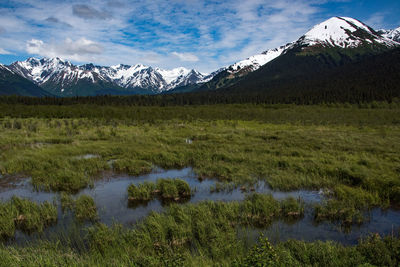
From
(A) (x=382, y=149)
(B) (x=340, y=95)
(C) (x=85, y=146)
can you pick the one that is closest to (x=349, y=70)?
(B) (x=340, y=95)

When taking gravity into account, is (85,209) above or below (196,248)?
above

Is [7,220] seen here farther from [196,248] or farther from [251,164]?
[251,164]

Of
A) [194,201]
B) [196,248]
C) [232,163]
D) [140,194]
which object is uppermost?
[232,163]

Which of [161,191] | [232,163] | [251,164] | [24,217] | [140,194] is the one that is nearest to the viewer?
[24,217]

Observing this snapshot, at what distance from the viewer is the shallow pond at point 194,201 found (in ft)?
28.6

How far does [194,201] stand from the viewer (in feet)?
39.0

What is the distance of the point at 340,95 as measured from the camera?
4852 inches

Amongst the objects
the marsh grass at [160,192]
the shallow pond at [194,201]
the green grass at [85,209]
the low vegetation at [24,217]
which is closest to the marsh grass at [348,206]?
the shallow pond at [194,201]

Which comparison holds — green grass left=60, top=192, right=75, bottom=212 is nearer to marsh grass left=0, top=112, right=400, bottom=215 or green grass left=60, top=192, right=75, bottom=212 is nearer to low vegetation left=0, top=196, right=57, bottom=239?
low vegetation left=0, top=196, right=57, bottom=239

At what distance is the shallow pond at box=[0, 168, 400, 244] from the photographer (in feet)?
28.6

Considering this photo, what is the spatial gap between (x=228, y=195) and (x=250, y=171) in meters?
4.00

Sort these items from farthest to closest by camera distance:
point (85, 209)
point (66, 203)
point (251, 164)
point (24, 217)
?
point (251, 164), point (66, 203), point (85, 209), point (24, 217)

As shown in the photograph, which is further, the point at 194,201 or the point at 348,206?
the point at 194,201

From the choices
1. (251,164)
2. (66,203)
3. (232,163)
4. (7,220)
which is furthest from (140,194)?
(251,164)
